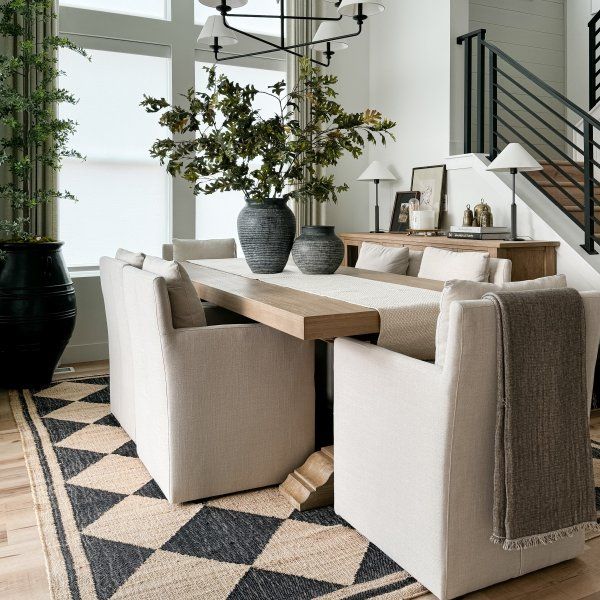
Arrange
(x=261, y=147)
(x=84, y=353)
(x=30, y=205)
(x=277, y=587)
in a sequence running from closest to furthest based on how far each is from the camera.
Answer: (x=277, y=587)
(x=261, y=147)
(x=30, y=205)
(x=84, y=353)

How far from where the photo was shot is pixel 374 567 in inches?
77.7

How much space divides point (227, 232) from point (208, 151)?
2799 millimetres

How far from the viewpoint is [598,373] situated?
12.8 ft

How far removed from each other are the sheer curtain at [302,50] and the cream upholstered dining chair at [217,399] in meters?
3.20

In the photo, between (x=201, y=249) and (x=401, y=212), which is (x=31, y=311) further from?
(x=401, y=212)

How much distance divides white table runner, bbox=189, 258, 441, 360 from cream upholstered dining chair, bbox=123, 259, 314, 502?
29 centimetres

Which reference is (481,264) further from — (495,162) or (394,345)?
(394,345)

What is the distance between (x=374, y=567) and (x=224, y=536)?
52 cm

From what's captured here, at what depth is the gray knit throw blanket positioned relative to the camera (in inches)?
66.0

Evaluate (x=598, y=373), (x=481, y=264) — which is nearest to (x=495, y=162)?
(x=481, y=264)

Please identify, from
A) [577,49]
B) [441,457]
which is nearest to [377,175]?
[577,49]

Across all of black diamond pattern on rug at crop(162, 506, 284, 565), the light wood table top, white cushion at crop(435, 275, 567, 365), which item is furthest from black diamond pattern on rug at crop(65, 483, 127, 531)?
white cushion at crop(435, 275, 567, 365)

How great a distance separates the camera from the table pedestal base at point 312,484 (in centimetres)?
239

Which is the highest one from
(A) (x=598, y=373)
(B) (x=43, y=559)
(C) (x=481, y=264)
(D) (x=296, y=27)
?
(D) (x=296, y=27)
